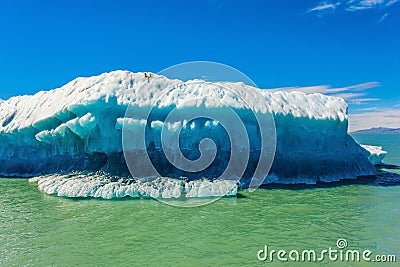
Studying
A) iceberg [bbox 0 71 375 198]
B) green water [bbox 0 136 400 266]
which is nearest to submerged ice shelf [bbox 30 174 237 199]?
iceberg [bbox 0 71 375 198]

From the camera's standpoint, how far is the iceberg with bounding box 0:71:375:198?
11.3 meters

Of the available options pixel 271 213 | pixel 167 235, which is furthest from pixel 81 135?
pixel 271 213

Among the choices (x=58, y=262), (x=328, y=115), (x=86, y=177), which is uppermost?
(x=328, y=115)

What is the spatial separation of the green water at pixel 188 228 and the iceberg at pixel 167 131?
1.56 metres

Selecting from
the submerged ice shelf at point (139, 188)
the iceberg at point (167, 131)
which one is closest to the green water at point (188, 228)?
the submerged ice shelf at point (139, 188)

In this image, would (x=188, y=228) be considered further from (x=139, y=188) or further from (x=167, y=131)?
(x=167, y=131)

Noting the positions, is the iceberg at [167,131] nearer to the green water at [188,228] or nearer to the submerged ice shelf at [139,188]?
the submerged ice shelf at [139,188]

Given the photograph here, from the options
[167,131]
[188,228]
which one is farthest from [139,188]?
[188,228]

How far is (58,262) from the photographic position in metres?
A: 5.64

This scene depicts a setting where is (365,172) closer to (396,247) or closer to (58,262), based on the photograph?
(396,247)

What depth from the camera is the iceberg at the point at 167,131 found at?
37.1 feet

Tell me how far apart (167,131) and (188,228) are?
4.73 metres

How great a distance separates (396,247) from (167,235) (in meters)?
4.23

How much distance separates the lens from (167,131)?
1148cm
